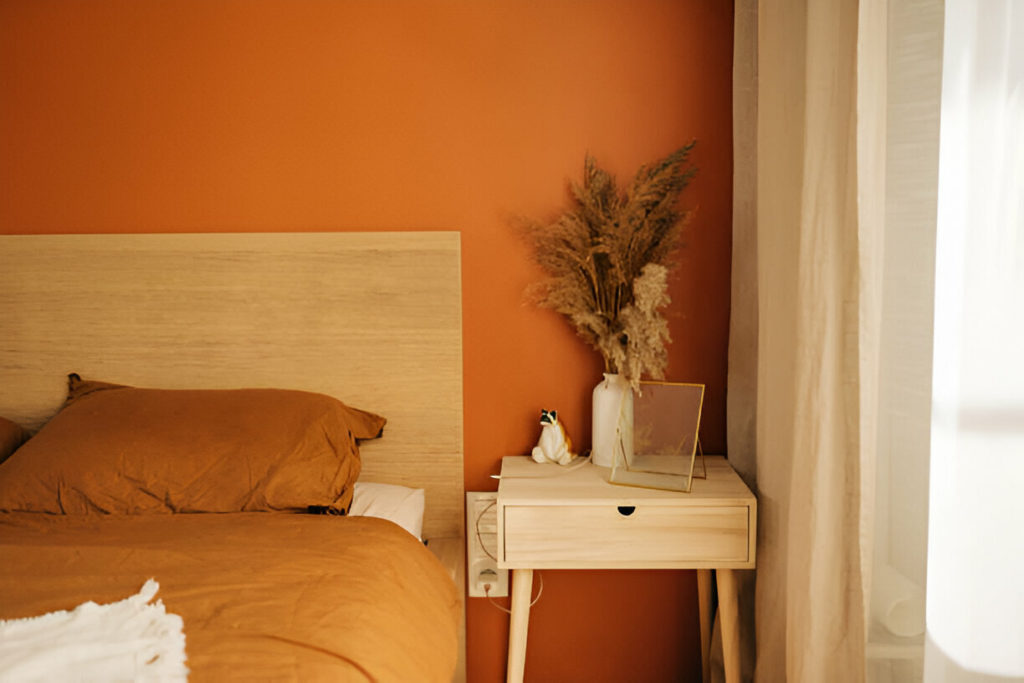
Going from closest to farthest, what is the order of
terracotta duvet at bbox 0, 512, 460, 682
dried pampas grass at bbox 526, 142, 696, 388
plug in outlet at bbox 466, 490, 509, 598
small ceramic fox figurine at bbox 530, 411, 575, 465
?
terracotta duvet at bbox 0, 512, 460, 682, dried pampas grass at bbox 526, 142, 696, 388, small ceramic fox figurine at bbox 530, 411, 575, 465, plug in outlet at bbox 466, 490, 509, 598

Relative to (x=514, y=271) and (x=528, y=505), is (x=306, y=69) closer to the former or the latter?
(x=514, y=271)

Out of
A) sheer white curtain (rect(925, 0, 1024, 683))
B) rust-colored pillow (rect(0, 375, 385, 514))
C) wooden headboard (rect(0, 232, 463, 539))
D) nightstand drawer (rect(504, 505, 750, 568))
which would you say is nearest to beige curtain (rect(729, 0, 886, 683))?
nightstand drawer (rect(504, 505, 750, 568))

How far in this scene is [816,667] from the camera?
137cm

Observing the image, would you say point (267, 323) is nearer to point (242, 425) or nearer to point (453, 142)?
point (242, 425)

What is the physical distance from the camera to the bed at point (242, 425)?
1.32 m

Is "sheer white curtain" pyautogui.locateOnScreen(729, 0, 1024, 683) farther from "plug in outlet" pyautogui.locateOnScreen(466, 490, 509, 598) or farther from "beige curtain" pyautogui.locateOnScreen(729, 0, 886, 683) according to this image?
"plug in outlet" pyautogui.locateOnScreen(466, 490, 509, 598)

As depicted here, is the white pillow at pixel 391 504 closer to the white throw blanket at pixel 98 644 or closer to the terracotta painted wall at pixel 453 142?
the terracotta painted wall at pixel 453 142

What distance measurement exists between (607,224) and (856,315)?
74 centimetres

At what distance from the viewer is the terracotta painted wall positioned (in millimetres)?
2023

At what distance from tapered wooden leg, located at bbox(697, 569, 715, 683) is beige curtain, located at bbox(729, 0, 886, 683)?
0.20m

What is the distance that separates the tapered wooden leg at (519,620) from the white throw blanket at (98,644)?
34.6 inches

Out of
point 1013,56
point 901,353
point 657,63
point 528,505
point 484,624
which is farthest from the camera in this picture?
point 484,624

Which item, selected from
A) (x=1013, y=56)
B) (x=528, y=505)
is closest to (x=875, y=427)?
(x=1013, y=56)

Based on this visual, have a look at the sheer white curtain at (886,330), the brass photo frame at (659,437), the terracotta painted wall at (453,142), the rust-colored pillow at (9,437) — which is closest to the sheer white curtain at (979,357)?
the sheer white curtain at (886,330)
